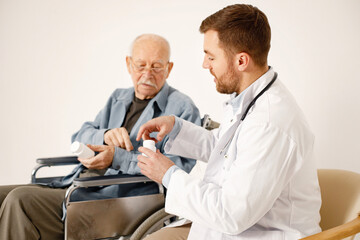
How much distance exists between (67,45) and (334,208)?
9.40 ft

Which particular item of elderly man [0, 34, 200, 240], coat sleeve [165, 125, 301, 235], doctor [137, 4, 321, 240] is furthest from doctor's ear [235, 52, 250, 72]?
elderly man [0, 34, 200, 240]

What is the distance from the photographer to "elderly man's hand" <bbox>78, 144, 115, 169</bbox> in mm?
1896

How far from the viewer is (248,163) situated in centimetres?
115

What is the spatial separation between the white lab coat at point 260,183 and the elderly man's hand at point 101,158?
70 cm

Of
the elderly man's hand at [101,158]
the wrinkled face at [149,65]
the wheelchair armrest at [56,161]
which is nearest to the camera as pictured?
the elderly man's hand at [101,158]

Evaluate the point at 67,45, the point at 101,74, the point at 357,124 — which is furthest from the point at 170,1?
the point at 357,124

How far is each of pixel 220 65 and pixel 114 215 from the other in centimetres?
86

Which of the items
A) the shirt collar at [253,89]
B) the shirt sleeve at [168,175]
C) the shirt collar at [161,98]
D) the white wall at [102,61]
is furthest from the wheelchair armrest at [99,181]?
the white wall at [102,61]

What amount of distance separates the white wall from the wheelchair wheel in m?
0.89

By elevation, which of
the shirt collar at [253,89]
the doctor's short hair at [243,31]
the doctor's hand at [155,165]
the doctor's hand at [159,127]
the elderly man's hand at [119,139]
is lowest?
the elderly man's hand at [119,139]

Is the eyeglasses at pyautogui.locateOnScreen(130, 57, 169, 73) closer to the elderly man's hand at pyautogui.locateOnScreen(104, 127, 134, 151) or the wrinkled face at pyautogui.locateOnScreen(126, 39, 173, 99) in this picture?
the wrinkled face at pyautogui.locateOnScreen(126, 39, 173, 99)

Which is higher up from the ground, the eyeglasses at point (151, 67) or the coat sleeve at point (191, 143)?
the eyeglasses at point (151, 67)

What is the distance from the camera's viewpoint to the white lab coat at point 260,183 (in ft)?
3.74

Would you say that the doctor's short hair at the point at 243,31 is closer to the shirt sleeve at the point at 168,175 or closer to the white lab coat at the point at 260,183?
the white lab coat at the point at 260,183
